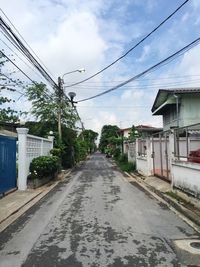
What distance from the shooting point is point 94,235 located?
25.0ft

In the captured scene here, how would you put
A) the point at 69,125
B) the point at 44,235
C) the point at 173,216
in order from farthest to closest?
1. the point at 69,125
2. the point at 173,216
3. the point at 44,235

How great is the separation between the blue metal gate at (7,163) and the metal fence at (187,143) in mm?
6553

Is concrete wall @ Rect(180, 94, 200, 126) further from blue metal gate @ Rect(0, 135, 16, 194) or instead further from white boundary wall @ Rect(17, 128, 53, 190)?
blue metal gate @ Rect(0, 135, 16, 194)

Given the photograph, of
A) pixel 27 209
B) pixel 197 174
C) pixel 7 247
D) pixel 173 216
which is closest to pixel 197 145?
pixel 197 174

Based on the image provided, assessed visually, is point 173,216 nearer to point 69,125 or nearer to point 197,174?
point 197,174

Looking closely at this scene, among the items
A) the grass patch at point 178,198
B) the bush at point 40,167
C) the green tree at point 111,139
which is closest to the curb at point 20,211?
Answer: the bush at point 40,167

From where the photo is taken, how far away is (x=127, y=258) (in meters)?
6.02

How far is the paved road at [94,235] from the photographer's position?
6.00 meters

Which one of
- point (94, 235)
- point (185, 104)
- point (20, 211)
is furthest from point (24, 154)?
point (185, 104)

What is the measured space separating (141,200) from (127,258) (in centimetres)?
715

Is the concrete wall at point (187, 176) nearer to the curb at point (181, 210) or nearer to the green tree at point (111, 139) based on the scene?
the curb at point (181, 210)

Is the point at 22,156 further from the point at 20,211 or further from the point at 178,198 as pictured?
the point at 178,198

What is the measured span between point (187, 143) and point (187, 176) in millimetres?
1328

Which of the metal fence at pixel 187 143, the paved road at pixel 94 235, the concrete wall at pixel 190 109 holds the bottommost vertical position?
the paved road at pixel 94 235
